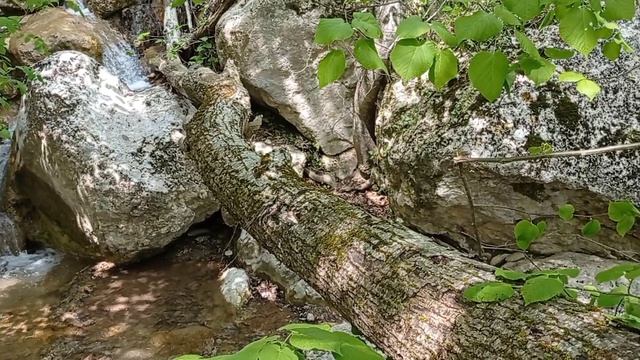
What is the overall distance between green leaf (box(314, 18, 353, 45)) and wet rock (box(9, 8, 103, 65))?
7.36m

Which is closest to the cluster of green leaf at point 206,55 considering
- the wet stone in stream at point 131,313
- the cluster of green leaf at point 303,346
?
the wet stone in stream at point 131,313

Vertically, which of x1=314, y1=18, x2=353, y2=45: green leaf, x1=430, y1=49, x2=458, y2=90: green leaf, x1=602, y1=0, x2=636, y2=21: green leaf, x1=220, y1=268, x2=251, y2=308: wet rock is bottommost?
x1=220, y1=268, x2=251, y2=308: wet rock

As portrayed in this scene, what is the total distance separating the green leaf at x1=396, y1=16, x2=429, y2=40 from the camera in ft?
3.86

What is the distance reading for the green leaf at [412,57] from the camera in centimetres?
121

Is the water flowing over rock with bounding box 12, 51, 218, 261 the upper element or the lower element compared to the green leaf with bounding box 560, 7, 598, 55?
lower

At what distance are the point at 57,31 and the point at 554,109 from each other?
23.0ft

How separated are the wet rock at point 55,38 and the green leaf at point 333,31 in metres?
7.36

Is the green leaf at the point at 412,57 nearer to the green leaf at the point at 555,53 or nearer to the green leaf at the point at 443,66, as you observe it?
the green leaf at the point at 443,66

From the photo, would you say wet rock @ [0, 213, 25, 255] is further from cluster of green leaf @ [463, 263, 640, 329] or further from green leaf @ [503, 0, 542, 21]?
green leaf @ [503, 0, 542, 21]

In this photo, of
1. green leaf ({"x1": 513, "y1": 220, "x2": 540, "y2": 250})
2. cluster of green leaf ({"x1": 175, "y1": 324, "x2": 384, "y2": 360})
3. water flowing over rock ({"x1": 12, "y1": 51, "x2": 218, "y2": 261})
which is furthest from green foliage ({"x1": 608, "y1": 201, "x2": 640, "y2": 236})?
water flowing over rock ({"x1": 12, "y1": 51, "x2": 218, "y2": 261})

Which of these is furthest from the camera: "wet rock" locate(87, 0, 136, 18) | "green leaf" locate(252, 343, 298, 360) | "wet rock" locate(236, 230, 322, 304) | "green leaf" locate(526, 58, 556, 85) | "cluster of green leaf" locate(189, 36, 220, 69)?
"wet rock" locate(87, 0, 136, 18)

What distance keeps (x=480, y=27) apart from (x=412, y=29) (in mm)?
151

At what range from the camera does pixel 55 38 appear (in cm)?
756

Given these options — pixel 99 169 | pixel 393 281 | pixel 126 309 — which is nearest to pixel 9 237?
pixel 99 169
